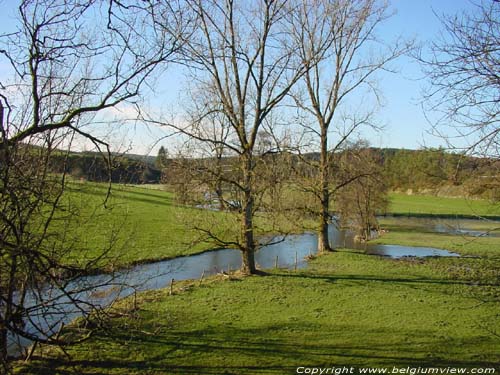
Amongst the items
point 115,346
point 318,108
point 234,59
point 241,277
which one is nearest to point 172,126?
point 234,59

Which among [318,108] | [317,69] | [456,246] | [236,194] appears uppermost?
[317,69]

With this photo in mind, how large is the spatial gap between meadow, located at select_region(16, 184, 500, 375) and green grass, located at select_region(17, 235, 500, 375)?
23 millimetres

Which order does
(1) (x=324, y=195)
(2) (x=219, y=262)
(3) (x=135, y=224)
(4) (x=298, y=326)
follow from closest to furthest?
(4) (x=298, y=326) < (3) (x=135, y=224) < (1) (x=324, y=195) < (2) (x=219, y=262)

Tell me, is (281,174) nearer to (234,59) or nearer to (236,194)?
(236,194)

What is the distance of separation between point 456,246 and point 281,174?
1576cm

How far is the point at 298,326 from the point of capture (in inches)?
383

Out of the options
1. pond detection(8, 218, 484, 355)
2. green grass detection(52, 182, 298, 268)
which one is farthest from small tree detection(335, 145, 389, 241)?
green grass detection(52, 182, 298, 268)

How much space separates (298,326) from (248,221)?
606 cm

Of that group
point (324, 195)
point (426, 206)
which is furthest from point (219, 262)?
point (426, 206)

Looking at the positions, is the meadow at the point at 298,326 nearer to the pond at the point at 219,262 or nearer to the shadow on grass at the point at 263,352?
the shadow on grass at the point at 263,352

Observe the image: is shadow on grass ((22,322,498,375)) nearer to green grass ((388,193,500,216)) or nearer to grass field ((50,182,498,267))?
grass field ((50,182,498,267))

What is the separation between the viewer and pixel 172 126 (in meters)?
14.1

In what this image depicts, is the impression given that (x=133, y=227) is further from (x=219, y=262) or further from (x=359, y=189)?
(x=359, y=189)

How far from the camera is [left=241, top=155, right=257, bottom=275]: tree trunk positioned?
14953mm
